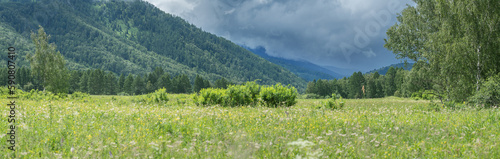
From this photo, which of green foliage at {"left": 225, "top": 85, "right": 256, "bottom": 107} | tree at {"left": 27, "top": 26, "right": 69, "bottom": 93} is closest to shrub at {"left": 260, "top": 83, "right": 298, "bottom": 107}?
green foliage at {"left": 225, "top": 85, "right": 256, "bottom": 107}

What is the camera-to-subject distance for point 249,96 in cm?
1859

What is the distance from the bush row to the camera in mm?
18219

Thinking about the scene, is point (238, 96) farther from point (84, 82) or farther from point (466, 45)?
point (84, 82)

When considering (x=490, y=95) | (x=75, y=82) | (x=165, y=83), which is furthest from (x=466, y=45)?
(x=75, y=82)

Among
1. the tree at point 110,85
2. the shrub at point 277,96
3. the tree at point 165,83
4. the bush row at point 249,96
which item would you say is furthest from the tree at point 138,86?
the shrub at point 277,96

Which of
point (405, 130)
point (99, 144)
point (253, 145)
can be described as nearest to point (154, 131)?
point (99, 144)

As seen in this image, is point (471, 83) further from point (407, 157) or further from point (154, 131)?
point (154, 131)

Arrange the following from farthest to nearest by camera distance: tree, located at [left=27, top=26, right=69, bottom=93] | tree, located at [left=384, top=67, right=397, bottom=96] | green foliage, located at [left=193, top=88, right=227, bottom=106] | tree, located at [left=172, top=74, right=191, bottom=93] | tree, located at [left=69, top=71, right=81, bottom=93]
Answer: tree, located at [left=172, top=74, right=191, bottom=93]
tree, located at [left=69, top=71, right=81, bottom=93]
tree, located at [left=384, top=67, right=397, bottom=96]
tree, located at [left=27, top=26, right=69, bottom=93]
green foliage, located at [left=193, top=88, right=227, bottom=106]

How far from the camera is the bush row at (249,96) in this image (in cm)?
1822

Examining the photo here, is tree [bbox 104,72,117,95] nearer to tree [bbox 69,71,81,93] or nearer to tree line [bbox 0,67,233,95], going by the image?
tree line [bbox 0,67,233,95]

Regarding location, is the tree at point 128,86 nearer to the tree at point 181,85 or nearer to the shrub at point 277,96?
the tree at point 181,85

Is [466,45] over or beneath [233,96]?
over

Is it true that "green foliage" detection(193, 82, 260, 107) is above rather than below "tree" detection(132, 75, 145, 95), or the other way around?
below

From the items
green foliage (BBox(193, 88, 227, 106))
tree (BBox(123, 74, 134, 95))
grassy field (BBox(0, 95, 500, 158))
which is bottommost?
grassy field (BBox(0, 95, 500, 158))
